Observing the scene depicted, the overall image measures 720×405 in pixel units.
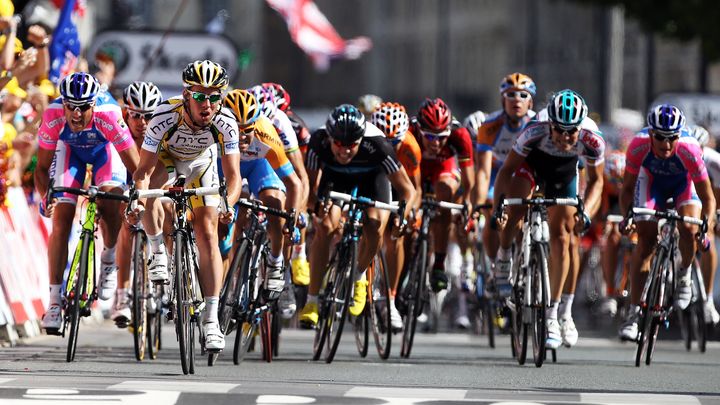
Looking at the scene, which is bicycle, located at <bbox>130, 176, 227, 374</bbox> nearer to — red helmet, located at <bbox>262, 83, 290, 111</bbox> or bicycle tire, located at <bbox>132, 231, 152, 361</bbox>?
bicycle tire, located at <bbox>132, 231, 152, 361</bbox>

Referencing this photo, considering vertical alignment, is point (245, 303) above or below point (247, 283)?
below

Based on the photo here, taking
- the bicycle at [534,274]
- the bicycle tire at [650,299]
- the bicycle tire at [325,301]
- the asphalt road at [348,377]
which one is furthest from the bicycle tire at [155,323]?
the bicycle tire at [650,299]

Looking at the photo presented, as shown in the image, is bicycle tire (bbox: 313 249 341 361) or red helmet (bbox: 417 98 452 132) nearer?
bicycle tire (bbox: 313 249 341 361)

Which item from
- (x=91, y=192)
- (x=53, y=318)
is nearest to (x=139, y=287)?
(x=53, y=318)

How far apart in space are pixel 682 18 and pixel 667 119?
21.2m

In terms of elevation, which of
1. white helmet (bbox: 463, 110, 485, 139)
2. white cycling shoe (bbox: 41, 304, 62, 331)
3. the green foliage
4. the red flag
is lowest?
white cycling shoe (bbox: 41, 304, 62, 331)

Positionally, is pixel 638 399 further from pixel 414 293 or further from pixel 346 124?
pixel 414 293

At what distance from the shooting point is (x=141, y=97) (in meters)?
14.6

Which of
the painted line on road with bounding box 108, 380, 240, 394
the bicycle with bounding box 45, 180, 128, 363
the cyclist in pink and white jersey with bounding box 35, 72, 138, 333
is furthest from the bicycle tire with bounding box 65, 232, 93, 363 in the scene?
the painted line on road with bounding box 108, 380, 240, 394

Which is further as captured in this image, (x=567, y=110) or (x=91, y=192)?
(x=567, y=110)

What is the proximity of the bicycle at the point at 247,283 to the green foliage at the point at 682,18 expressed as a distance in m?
22.1

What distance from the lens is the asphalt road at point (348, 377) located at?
11.5 m

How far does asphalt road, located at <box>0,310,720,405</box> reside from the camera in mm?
11477

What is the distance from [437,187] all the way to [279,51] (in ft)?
340
